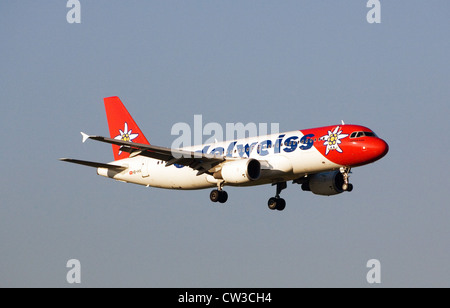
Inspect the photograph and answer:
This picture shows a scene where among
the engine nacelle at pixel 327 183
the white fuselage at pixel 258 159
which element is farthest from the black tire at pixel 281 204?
the white fuselage at pixel 258 159

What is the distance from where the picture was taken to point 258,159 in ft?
225

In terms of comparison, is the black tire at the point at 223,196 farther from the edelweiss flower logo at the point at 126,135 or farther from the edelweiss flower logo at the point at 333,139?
the edelweiss flower logo at the point at 126,135

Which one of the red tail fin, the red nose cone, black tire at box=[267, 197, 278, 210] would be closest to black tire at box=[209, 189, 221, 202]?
black tire at box=[267, 197, 278, 210]

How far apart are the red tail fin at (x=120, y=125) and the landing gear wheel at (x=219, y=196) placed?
1208 cm

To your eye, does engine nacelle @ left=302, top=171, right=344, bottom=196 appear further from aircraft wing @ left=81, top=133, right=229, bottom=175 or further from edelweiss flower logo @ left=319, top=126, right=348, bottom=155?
aircraft wing @ left=81, top=133, right=229, bottom=175

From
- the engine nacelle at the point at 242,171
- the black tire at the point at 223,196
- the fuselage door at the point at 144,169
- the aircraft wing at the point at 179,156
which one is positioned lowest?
the black tire at the point at 223,196

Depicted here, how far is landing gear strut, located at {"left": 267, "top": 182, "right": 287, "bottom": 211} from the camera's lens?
240 ft

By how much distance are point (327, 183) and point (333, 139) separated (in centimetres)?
706

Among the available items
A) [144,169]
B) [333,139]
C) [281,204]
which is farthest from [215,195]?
[333,139]

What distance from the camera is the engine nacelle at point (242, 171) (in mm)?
66562

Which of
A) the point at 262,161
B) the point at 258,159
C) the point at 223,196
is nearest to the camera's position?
the point at 262,161

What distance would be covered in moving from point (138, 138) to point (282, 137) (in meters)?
16.7

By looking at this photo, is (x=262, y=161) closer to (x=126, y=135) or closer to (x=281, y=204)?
(x=281, y=204)

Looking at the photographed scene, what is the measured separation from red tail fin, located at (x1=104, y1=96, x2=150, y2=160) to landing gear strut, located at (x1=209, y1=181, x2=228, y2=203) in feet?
39.4
